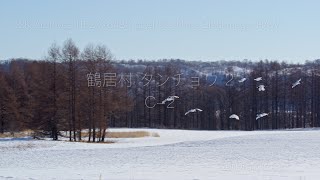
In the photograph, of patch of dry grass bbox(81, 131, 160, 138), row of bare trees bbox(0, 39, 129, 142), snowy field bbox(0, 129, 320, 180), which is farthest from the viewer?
patch of dry grass bbox(81, 131, 160, 138)

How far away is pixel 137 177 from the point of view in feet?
68.5

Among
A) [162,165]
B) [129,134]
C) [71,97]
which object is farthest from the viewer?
[129,134]

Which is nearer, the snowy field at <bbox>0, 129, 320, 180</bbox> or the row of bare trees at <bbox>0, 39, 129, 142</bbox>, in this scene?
the snowy field at <bbox>0, 129, 320, 180</bbox>

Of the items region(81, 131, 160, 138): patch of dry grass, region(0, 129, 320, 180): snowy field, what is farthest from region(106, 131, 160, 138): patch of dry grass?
region(0, 129, 320, 180): snowy field

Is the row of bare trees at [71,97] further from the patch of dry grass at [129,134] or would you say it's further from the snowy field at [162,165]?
the snowy field at [162,165]

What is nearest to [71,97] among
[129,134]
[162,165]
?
[129,134]

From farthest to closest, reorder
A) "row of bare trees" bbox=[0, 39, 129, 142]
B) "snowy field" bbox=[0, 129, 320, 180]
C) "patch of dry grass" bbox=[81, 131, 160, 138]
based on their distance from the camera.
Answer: "patch of dry grass" bbox=[81, 131, 160, 138] → "row of bare trees" bbox=[0, 39, 129, 142] → "snowy field" bbox=[0, 129, 320, 180]

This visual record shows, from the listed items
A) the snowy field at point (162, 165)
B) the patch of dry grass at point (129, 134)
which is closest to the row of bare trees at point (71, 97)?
the patch of dry grass at point (129, 134)

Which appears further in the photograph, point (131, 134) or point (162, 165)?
point (131, 134)

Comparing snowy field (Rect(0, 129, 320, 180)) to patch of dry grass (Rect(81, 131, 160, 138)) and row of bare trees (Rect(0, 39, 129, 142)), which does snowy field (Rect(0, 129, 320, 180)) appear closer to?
row of bare trees (Rect(0, 39, 129, 142))

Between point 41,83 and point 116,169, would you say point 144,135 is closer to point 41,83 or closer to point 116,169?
point 41,83

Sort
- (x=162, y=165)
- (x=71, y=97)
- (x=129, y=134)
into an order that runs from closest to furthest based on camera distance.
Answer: (x=162, y=165), (x=71, y=97), (x=129, y=134)

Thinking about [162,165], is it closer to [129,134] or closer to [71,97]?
[71,97]

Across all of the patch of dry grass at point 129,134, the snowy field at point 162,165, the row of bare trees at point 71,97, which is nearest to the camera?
the snowy field at point 162,165
